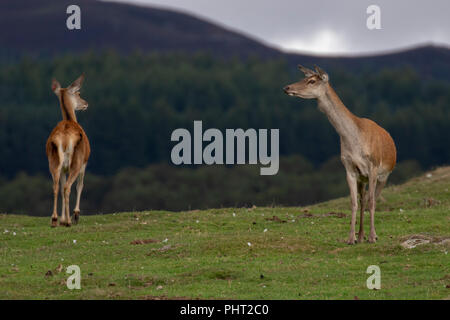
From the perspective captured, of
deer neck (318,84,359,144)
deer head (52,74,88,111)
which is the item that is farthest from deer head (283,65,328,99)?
deer head (52,74,88,111)

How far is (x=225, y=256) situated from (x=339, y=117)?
3936 millimetres

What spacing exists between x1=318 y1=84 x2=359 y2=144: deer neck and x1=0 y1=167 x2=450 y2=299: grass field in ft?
7.90

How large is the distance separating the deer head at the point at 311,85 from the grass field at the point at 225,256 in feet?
11.0

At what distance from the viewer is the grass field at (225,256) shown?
16094 mm

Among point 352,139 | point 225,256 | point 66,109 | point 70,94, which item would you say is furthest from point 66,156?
point 352,139

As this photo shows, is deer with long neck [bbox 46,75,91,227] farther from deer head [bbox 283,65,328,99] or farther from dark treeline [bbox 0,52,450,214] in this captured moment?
dark treeline [bbox 0,52,450,214]

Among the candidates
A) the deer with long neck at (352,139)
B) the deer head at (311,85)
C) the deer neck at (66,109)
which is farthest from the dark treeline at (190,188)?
the deer head at (311,85)

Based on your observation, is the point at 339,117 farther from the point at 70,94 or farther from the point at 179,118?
the point at 179,118

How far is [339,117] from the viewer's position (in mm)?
19828

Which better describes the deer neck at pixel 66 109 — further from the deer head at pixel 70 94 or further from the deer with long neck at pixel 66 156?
the deer with long neck at pixel 66 156

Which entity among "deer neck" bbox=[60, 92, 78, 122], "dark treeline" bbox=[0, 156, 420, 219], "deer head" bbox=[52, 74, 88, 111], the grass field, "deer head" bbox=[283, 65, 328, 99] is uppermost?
"dark treeline" bbox=[0, 156, 420, 219]

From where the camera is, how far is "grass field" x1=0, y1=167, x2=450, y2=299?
1609 cm

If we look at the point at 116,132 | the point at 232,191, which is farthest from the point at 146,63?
the point at 232,191
